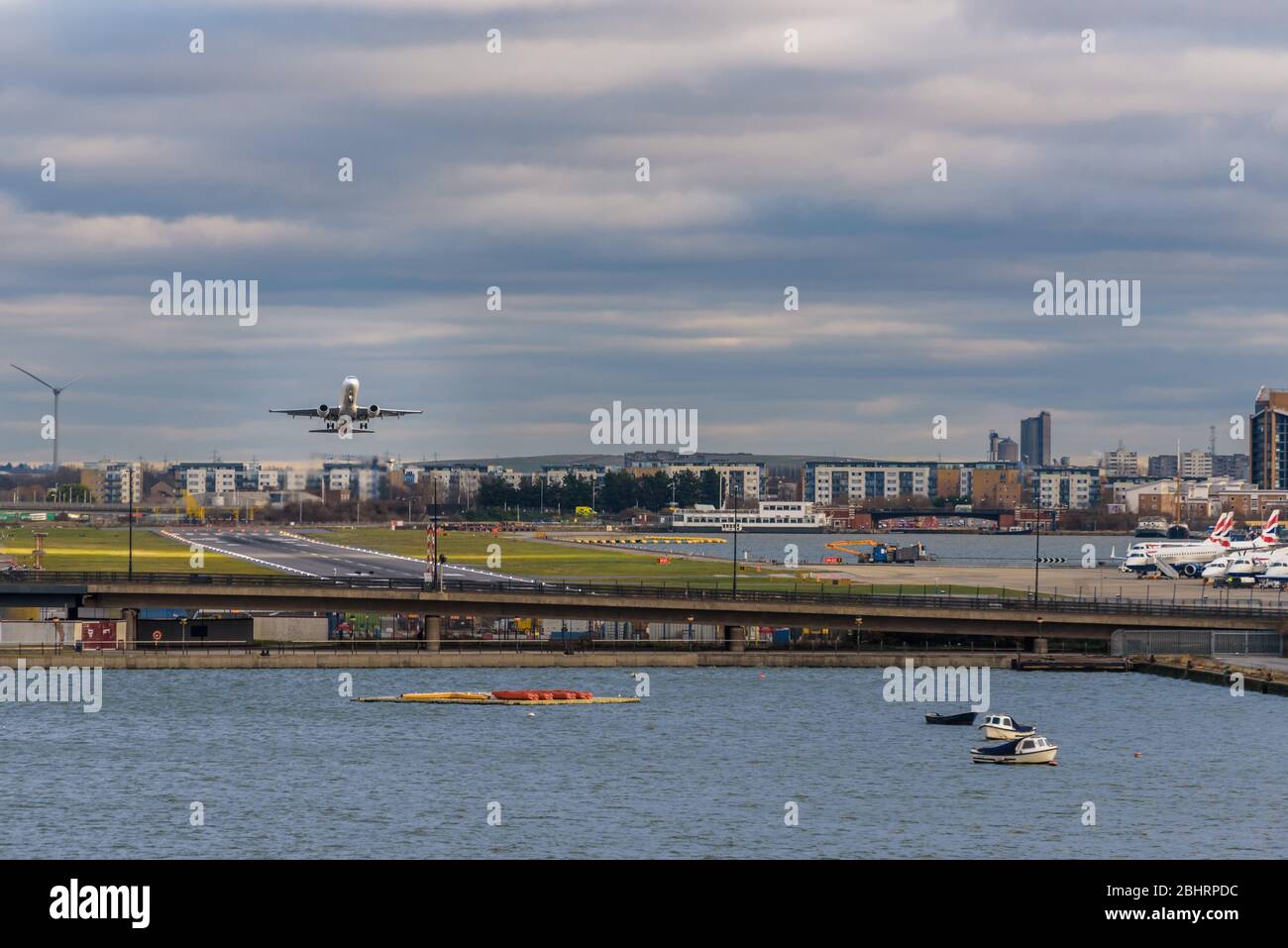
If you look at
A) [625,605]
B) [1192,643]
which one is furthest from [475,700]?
[1192,643]

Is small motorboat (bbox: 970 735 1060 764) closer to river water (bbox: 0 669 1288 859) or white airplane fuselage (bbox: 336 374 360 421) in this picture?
river water (bbox: 0 669 1288 859)

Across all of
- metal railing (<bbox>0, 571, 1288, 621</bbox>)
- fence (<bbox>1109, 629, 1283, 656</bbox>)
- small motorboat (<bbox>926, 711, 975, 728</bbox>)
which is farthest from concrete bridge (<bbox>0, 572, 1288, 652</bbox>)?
small motorboat (<bbox>926, 711, 975, 728</bbox>)

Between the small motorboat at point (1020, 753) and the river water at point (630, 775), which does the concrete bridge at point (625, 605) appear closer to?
the river water at point (630, 775)

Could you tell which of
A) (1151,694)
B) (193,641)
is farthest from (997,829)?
(193,641)

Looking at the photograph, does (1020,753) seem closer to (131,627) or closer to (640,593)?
(640,593)

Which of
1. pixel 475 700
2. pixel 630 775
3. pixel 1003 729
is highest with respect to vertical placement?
pixel 1003 729
